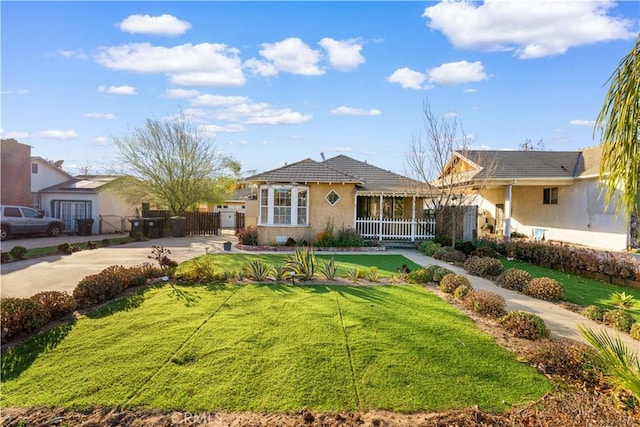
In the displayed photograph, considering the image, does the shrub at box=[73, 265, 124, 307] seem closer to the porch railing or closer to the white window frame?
the white window frame

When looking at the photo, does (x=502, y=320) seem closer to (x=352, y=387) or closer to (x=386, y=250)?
(x=352, y=387)

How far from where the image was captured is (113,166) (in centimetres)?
2420

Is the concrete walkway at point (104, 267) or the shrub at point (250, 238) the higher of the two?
the shrub at point (250, 238)

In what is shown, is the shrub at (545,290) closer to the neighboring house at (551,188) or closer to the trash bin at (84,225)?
the neighboring house at (551,188)

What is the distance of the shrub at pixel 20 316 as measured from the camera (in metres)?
5.48

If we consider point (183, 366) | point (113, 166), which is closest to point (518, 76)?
point (183, 366)

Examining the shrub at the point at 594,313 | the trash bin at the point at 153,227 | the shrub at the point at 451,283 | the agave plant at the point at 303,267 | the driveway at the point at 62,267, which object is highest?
the trash bin at the point at 153,227

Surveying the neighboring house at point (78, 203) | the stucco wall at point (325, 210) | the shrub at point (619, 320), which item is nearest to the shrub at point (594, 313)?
the shrub at point (619, 320)

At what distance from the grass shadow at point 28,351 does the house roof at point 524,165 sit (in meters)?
14.8

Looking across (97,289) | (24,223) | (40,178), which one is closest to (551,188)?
(97,289)

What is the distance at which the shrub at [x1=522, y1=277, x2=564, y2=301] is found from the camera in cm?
827

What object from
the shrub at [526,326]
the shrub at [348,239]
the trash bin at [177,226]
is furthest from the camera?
the trash bin at [177,226]

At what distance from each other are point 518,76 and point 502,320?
13274mm

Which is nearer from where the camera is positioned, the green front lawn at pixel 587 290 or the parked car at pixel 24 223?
the green front lawn at pixel 587 290
